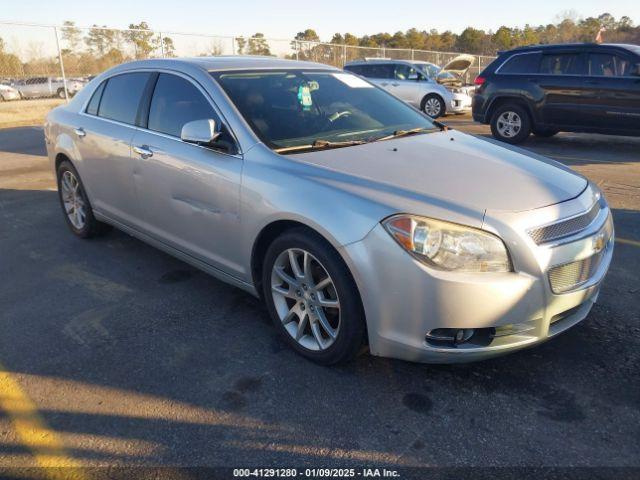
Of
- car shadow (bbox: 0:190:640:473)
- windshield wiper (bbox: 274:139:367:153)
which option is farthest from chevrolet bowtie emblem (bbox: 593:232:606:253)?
windshield wiper (bbox: 274:139:367:153)

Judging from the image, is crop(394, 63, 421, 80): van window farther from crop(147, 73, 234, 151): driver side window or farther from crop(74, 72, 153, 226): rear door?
crop(147, 73, 234, 151): driver side window

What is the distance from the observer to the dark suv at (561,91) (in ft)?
30.0

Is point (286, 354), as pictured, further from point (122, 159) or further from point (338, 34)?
point (338, 34)

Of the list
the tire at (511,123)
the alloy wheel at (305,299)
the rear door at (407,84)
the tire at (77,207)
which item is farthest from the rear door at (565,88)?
the alloy wheel at (305,299)

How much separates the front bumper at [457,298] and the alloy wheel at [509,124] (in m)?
8.43

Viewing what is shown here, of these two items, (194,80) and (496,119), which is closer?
(194,80)

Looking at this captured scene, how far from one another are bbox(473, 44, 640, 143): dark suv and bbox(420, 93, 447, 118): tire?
452 centimetres

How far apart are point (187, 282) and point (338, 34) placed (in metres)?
65.9

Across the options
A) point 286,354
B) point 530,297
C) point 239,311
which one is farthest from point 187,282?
point 530,297

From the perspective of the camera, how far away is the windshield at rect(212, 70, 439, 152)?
11.2 ft

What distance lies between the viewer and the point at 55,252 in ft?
16.3

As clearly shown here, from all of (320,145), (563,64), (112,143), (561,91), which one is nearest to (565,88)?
(561,91)

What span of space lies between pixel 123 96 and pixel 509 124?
8154mm

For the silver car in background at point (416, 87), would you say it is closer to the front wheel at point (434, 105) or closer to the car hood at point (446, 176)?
the front wheel at point (434, 105)
